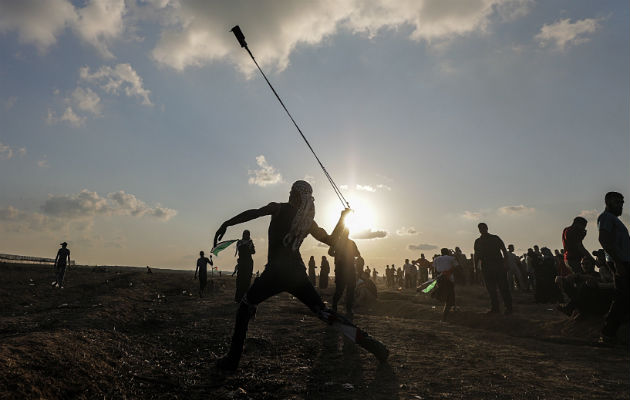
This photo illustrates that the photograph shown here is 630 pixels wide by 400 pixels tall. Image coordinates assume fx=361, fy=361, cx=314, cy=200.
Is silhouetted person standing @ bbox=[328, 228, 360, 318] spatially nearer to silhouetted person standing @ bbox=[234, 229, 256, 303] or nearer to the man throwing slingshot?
silhouetted person standing @ bbox=[234, 229, 256, 303]

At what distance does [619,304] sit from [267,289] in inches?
211

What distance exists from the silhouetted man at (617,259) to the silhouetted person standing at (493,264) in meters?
3.19

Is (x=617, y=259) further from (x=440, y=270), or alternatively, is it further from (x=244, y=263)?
(x=244, y=263)

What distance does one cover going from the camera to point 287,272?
3.95 metres

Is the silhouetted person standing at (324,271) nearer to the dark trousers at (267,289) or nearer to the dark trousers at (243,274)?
the dark trousers at (243,274)

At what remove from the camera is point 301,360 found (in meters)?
4.33

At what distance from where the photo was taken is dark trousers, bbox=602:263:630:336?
17.4 ft

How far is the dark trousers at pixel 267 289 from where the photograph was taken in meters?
3.87

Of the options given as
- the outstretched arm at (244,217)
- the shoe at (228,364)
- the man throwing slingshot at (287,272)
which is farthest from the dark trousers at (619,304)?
the shoe at (228,364)

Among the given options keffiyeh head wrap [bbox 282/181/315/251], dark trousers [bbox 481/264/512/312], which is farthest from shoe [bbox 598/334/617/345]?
keffiyeh head wrap [bbox 282/181/315/251]

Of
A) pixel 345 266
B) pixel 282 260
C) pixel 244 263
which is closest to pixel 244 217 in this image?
pixel 282 260

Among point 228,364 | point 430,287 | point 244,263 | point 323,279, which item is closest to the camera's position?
point 228,364

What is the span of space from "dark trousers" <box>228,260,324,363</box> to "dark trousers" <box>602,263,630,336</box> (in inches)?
184

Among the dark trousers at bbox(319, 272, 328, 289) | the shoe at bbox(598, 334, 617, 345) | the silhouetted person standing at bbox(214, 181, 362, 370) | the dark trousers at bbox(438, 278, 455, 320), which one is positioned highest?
the silhouetted person standing at bbox(214, 181, 362, 370)
